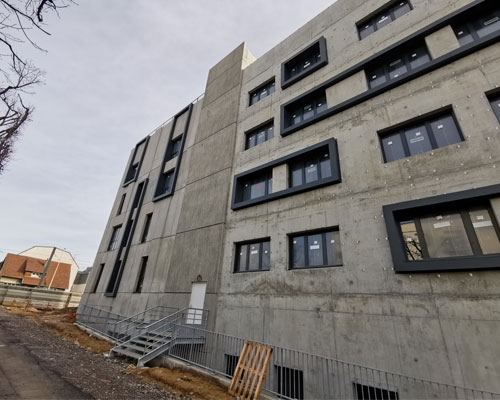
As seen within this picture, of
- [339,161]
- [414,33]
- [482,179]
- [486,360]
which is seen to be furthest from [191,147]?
[486,360]

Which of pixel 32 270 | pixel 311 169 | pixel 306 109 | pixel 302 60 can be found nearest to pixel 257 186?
pixel 311 169

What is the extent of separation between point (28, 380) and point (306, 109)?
1585 cm

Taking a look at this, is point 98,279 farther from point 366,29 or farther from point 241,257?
point 366,29

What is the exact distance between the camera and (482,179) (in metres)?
7.13

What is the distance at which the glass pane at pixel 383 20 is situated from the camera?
39.2ft

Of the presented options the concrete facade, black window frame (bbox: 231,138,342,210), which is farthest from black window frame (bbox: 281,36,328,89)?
black window frame (bbox: 231,138,342,210)

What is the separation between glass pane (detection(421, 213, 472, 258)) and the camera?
23.5 ft

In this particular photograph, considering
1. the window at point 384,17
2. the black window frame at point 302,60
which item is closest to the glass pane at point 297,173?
the black window frame at point 302,60

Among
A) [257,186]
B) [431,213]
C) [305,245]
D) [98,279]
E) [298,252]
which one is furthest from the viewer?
[98,279]

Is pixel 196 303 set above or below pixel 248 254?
below

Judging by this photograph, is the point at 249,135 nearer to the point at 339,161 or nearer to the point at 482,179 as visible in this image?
the point at 339,161

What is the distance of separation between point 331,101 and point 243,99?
7.69m

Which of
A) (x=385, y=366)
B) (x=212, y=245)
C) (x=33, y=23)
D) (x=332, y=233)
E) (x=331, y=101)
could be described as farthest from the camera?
(x=212, y=245)

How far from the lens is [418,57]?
10.3 metres
